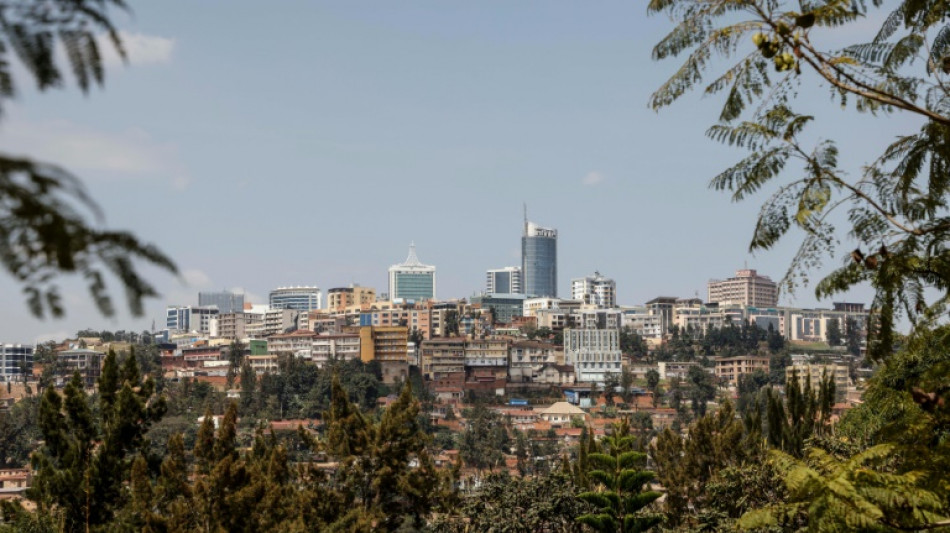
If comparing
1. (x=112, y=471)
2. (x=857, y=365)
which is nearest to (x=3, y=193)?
(x=112, y=471)

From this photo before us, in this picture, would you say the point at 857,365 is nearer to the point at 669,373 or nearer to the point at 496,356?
the point at 669,373

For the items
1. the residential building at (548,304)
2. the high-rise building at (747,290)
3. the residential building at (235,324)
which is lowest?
the residential building at (235,324)

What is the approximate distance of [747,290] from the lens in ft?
460

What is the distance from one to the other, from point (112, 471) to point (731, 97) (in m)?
12.0

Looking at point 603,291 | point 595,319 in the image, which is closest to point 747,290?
point 603,291

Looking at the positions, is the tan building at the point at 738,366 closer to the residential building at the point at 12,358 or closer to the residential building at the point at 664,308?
the residential building at the point at 664,308

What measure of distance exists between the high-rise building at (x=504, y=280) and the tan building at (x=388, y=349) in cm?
9697

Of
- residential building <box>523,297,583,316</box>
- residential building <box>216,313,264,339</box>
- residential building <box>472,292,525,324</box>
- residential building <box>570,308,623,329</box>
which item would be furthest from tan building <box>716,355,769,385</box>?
residential building <box>216,313,264,339</box>

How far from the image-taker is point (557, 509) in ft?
63.2

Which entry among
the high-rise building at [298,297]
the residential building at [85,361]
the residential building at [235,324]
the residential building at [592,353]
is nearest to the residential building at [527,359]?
the residential building at [592,353]

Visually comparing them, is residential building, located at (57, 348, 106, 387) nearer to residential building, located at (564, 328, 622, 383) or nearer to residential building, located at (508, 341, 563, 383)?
residential building, located at (508, 341, 563, 383)

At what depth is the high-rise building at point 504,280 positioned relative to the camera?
18225 centimetres

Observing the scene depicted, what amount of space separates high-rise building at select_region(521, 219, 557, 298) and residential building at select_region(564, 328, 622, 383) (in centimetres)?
8641

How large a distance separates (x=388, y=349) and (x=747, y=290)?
69.7 m
